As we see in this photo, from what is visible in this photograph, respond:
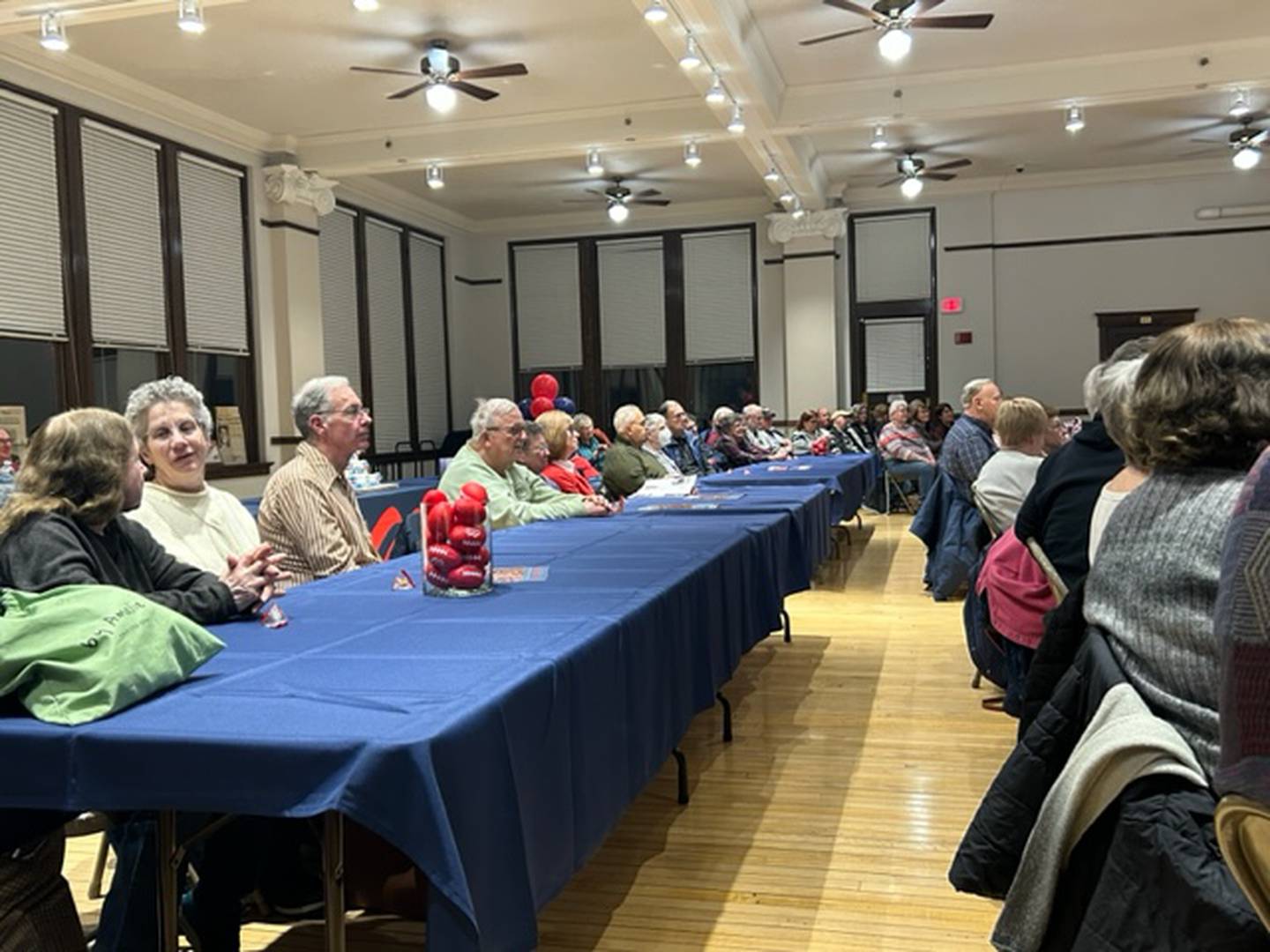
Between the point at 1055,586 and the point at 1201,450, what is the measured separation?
1162mm

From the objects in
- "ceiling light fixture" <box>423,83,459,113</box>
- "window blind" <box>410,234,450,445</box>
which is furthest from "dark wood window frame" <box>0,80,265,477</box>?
"window blind" <box>410,234,450,445</box>

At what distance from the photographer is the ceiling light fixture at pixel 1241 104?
8672 mm

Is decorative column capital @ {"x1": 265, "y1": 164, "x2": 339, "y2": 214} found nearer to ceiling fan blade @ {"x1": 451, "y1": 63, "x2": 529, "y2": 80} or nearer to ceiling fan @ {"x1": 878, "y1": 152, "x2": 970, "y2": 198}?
ceiling fan blade @ {"x1": 451, "y1": 63, "x2": 529, "y2": 80}

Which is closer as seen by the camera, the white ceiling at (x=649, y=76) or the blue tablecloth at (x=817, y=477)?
the blue tablecloth at (x=817, y=477)

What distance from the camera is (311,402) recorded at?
3.12 metres

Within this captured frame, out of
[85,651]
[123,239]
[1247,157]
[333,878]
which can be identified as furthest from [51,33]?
[1247,157]

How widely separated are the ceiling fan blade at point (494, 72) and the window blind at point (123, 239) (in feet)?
8.69

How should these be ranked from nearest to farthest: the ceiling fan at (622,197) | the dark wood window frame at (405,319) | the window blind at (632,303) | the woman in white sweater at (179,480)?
the woman in white sweater at (179,480), the ceiling fan at (622,197), the dark wood window frame at (405,319), the window blind at (632,303)

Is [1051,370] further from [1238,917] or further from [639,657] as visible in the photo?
[1238,917]

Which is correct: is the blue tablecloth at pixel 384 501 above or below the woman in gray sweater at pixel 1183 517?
below

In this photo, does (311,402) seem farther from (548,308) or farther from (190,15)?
(548,308)

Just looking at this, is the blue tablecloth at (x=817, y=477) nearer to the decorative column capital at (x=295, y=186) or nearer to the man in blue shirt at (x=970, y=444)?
the man in blue shirt at (x=970, y=444)

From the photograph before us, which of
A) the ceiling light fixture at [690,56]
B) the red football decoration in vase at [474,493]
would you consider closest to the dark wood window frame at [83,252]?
the ceiling light fixture at [690,56]

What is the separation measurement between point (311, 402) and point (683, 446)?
580cm
